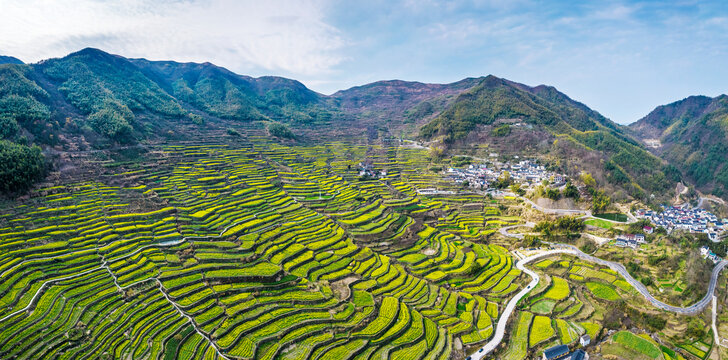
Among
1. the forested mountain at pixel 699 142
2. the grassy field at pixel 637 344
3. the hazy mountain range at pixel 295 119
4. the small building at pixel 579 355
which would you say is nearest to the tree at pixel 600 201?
the hazy mountain range at pixel 295 119

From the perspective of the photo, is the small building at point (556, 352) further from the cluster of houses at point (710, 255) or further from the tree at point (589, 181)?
the tree at point (589, 181)

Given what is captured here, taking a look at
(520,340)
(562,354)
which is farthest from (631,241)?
(520,340)

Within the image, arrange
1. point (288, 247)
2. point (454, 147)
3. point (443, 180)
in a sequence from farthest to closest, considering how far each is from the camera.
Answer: point (454, 147)
point (443, 180)
point (288, 247)

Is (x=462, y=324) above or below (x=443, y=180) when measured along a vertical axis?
below

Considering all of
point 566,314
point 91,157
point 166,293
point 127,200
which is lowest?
point 566,314

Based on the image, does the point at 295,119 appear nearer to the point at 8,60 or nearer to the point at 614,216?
the point at 8,60

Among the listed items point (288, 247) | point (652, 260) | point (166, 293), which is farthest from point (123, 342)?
point (652, 260)

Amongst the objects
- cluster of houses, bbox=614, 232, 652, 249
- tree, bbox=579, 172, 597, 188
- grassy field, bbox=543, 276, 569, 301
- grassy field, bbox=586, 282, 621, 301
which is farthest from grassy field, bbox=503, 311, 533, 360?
tree, bbox=579, 172, 597, 188

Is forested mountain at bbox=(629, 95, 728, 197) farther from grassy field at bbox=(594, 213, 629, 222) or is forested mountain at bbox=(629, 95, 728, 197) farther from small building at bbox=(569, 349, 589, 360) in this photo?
small building at bbox=(569, 349, 589, 360)

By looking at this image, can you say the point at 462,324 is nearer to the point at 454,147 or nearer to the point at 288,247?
the point at 288,247
